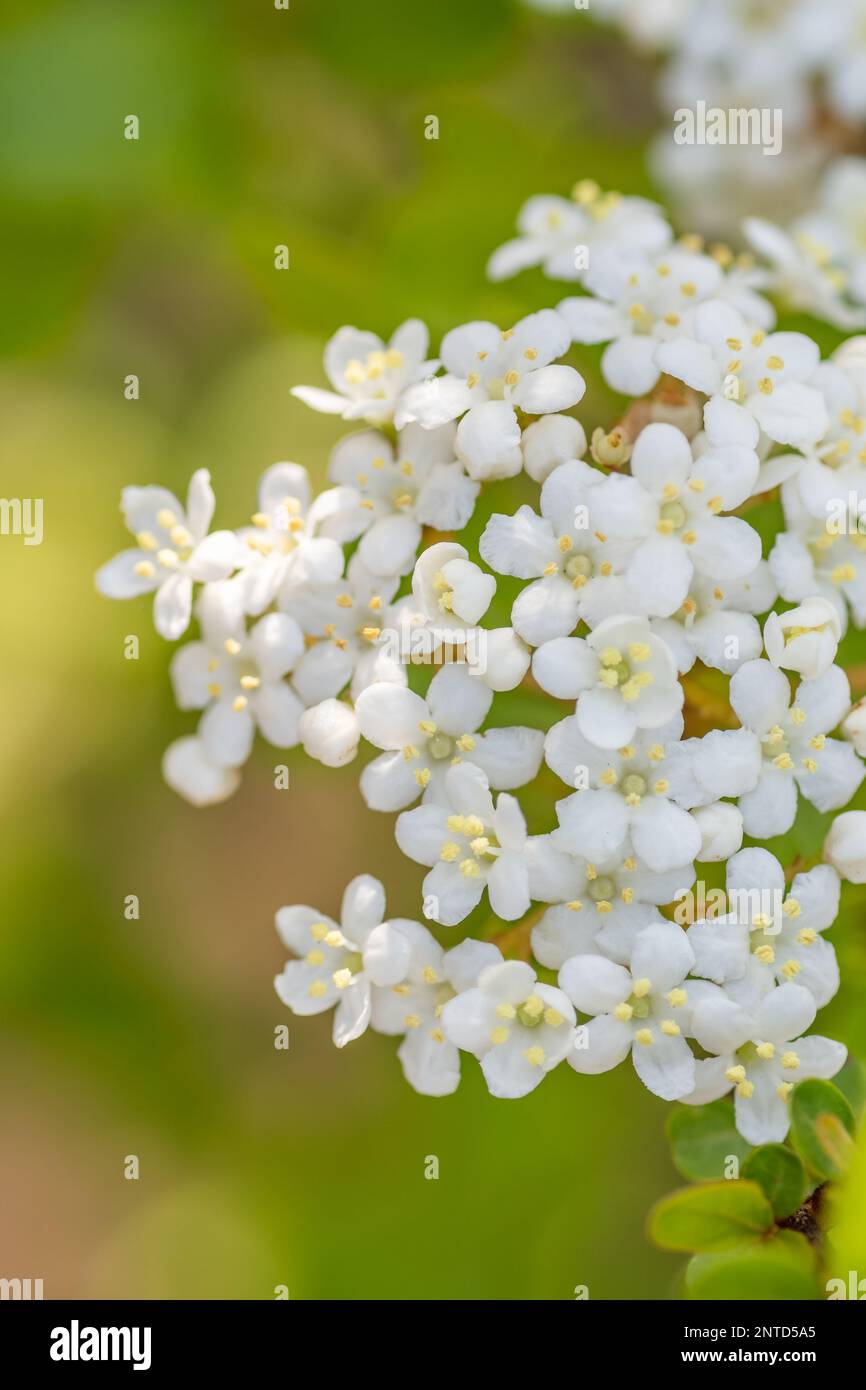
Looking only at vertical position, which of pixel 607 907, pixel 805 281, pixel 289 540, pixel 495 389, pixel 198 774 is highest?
pixel 805 281

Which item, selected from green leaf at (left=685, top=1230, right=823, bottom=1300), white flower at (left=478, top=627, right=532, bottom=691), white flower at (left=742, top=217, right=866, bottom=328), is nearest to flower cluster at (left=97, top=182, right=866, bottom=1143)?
white flower at (left=478, top=627, right=532, bottom=691)

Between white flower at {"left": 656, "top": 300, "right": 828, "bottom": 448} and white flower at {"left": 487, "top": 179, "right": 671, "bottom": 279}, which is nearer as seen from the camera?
white flower at {"left": 656, "top": 300, "right": 828, "bottom": 448}

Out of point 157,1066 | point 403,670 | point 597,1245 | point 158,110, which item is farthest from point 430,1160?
point 158,110

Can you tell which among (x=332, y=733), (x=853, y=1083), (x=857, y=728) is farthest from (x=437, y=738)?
(x=853, y=1083)

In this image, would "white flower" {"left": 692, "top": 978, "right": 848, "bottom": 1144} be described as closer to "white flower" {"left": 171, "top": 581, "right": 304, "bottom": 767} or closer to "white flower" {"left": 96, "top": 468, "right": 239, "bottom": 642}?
"white flower" {"left": 171, "top": 581, "right": 304, "bottom": 767}

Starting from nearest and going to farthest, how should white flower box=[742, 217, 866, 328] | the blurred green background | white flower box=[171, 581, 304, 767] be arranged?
white flower box=[171, 581, 304, 767], white flower box=[742, 217, 866, 328], the blurred green background

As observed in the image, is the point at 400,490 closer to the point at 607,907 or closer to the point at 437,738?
the point at 437,738

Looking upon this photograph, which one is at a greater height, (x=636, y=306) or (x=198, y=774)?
(x=636, y=306)

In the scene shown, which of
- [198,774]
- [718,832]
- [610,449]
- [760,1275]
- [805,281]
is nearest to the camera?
[760,1275]
